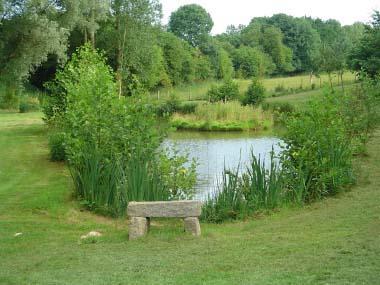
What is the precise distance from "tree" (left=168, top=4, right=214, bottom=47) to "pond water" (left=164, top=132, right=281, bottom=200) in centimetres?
5426

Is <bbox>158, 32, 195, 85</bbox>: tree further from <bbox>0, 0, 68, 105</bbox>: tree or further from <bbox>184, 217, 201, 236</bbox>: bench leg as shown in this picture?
<bbox>184, 217, 201, 236</bbox>: bench leg

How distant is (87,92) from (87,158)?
64.9 inches

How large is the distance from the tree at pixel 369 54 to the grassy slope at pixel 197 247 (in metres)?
19.8

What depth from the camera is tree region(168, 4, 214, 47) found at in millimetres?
80875

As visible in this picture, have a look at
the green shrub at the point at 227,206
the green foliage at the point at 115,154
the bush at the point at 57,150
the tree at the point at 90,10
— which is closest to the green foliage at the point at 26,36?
the tree at the point at 90,10

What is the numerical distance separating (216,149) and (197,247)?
46.9ft

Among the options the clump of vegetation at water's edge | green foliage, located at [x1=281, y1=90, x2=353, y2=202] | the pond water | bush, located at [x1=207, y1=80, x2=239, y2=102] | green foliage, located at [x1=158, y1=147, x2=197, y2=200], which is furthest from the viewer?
bush, located at [x1=207, y1=80, x2=239, y2=102]

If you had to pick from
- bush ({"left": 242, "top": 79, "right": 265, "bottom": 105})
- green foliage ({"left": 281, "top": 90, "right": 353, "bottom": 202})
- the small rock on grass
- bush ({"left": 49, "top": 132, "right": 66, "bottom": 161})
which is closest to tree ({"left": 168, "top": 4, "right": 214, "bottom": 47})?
bush ({"left": 242, "top": 79, "right": 265, "bottom": 105})

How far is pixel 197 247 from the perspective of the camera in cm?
648

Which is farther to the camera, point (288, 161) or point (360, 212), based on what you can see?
point (288, 161)

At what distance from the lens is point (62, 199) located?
34.1 ft

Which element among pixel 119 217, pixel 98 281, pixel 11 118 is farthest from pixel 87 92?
pixel 11 118

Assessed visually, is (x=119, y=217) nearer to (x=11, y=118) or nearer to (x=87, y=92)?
(x=87, y=92)

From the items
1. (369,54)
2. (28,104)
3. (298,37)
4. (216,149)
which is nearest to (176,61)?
(28,104)
